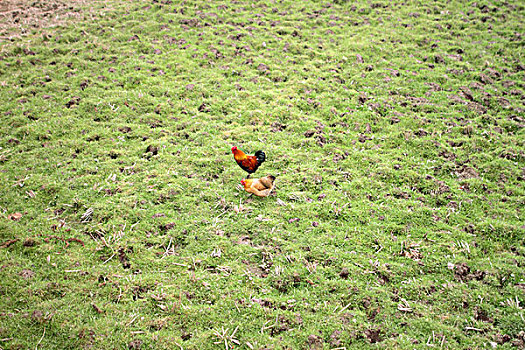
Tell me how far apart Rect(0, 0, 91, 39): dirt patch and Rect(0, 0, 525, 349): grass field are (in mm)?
176

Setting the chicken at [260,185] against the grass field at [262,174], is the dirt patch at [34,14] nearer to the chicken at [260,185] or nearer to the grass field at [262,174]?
the grass field at [262,174]

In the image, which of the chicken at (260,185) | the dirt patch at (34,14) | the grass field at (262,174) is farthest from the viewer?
the dirt patch at (34,14)

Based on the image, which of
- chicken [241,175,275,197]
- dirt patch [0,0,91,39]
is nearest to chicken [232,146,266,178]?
chicken [241,175,275,197]

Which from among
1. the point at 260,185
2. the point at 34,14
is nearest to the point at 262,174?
the point at 260,185

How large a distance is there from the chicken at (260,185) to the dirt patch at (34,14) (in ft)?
30.3

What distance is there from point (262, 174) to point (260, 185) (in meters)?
0.56

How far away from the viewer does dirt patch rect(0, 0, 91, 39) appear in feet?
33.4

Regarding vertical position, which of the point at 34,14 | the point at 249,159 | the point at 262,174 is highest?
the point at 34,14

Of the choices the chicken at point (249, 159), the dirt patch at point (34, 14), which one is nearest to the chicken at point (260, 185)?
the chicken at point (249, 159)

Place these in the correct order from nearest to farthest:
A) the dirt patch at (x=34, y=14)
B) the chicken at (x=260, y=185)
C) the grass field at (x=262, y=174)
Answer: the grass field at (x=262, y=174) < the chicken at (x=260, y=185) < the dirt patch at (x=34, y=14)

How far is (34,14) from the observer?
35.9 ft

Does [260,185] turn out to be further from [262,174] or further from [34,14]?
[34,14]

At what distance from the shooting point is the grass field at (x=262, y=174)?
13.9 feet

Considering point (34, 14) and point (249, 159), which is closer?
point (249, 159)
